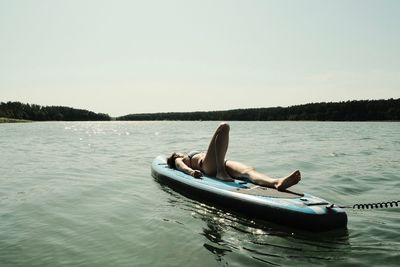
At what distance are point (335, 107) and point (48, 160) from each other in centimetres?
8809

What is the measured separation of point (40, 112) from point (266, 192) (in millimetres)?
113836

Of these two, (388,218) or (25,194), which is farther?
(25,194)

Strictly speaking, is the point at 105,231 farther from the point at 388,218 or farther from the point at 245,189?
the point at 388,218

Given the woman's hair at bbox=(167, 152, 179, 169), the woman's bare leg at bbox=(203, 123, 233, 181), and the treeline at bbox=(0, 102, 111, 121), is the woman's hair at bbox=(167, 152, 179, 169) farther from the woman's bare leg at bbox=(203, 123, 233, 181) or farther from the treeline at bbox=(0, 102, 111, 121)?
the treeline at bbox=(0, 102, 111, 121)

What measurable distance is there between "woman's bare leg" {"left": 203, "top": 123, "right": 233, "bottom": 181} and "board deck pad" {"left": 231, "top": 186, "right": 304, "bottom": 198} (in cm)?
83

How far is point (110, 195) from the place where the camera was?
8508mm

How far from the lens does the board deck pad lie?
591cm

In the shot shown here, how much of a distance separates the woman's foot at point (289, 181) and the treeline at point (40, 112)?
100 metres

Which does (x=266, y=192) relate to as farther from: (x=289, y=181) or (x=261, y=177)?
(x=261, y=177)

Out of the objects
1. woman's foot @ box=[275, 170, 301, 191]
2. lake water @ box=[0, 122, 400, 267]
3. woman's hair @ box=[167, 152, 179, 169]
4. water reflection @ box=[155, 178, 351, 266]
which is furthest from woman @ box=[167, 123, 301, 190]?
woman's hair @ box=[167, 152, 179, 169]

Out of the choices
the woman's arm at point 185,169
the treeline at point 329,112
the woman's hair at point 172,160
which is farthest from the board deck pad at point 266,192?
the treeline at point 329,112

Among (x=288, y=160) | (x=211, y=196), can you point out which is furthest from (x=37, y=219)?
(x=288, y=160)

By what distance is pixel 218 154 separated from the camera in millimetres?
7234

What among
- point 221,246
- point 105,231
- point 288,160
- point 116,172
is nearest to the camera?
point 221,246
